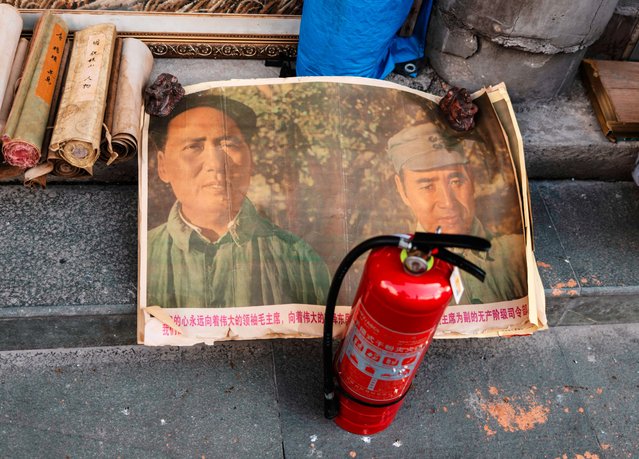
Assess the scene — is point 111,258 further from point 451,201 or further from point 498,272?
point 498,272

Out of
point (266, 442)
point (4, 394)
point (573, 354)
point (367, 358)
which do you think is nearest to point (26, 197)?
point (4, 394)

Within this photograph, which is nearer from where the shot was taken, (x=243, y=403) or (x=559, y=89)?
(x=243, y=403)

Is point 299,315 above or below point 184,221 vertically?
below

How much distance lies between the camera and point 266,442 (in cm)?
228

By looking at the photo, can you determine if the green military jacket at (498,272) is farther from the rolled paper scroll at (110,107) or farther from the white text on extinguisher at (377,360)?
the rolled paper scroll at (110,107)

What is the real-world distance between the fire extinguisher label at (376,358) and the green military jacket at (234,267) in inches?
14.6

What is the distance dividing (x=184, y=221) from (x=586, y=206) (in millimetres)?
1899

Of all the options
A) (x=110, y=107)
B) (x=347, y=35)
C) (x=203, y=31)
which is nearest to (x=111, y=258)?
(x=110, y=107)

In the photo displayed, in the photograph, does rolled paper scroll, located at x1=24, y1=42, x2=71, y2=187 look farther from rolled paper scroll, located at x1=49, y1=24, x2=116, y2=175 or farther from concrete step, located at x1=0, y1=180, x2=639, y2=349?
concrete step, located at x1=0, y1=180, x2=639, y2=349

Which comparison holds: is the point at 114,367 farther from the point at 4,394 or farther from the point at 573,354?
the point at 573,354

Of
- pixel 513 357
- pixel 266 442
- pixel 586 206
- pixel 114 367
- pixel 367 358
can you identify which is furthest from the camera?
pixel 586 206

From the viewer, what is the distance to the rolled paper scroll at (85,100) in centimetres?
224

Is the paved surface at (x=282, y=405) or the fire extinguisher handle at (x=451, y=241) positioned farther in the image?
the paved surface at (x=282, y=405)

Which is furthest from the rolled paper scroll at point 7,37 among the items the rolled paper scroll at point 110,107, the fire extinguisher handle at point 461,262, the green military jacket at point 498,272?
the green military jacket at point 498,272
